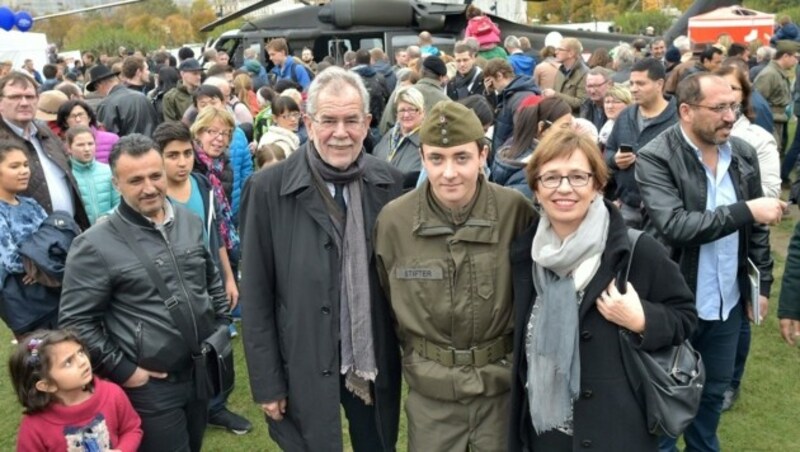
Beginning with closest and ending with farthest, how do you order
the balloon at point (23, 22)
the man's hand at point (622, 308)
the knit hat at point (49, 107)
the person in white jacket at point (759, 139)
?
the man's hand at point (622, 308) → the person in white jacket at point (759, 139) → the knit hat at point (49, 107) → the balloon at point (23, 22)

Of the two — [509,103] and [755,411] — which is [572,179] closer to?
[755,411]

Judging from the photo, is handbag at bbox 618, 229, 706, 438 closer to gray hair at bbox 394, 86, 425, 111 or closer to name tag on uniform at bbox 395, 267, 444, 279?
name tag on uniform at bbox 395, 267, 444, 279

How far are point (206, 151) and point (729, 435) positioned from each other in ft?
12.7

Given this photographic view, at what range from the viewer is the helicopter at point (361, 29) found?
14.0 m

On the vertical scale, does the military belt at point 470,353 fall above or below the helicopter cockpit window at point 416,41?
below

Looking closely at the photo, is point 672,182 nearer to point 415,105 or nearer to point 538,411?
point 538,411

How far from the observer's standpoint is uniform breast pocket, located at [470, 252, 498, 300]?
2359 mm

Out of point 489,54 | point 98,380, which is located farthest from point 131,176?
point 489,54

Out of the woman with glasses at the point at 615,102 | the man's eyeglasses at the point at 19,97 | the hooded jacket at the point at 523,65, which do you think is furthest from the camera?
the hooded jacket at the point at 523,65

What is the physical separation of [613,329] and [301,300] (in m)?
1.14

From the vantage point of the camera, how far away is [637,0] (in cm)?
4703

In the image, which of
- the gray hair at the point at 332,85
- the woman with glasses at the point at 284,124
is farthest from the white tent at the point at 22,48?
the gray hair at the point at 332,85

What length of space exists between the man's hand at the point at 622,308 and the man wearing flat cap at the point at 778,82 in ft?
24.0

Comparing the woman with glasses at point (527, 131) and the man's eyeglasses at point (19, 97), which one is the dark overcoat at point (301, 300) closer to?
the woman with glasses at point (527, 131)
